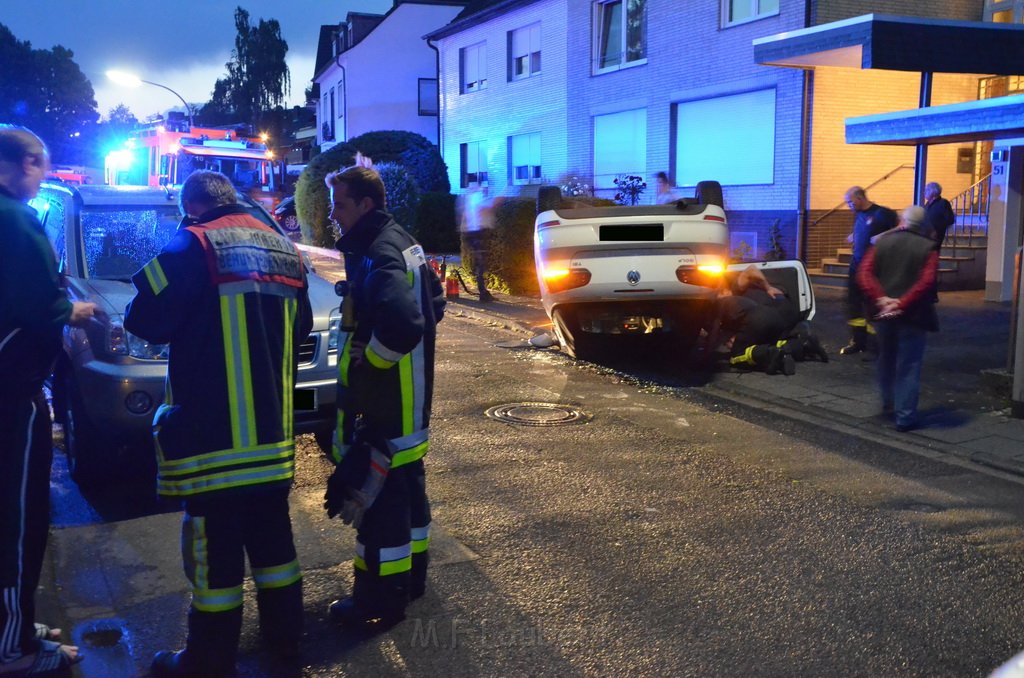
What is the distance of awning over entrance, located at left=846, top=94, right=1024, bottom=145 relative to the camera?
29.1 feet

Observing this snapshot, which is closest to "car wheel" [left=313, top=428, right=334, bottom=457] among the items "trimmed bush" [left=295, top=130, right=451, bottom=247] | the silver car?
the silver car

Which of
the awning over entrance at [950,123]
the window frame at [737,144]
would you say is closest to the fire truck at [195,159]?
the window frame at [737,144]

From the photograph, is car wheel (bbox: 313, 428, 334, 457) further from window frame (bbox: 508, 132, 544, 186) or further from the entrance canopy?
window frame (bbox: 508, 132, 544, 186)

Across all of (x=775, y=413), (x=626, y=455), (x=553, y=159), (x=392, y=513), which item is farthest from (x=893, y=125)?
(x=553, y=159)

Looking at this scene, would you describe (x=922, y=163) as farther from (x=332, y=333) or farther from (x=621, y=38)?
(x=621, y=38)

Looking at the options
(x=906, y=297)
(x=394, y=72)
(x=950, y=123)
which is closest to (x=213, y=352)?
(x=906, y=297)

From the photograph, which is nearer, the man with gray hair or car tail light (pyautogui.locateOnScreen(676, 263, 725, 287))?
the man with gray hair

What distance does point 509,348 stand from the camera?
1168 centimetres

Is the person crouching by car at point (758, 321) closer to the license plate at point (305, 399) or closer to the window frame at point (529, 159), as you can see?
the license plate at point (305, 399)

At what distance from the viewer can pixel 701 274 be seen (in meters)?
9.47

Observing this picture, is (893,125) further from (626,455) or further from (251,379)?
(251,379)

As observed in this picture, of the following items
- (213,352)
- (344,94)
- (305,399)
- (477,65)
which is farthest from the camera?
(344,94)

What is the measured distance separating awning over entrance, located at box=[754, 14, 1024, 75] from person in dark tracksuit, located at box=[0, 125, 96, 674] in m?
12.3

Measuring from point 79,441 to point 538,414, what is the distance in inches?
139
